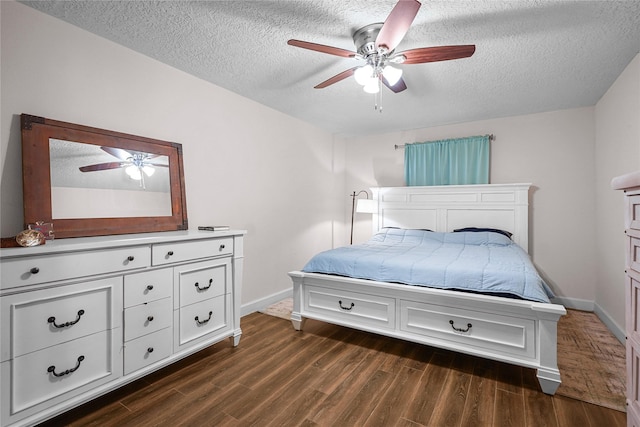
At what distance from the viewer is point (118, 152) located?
2.31m

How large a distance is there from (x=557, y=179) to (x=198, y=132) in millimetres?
4238

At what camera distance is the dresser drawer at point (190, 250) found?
2.02 meters

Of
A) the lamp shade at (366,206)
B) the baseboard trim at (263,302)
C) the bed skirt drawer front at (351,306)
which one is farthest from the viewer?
the lamp shade at (366,206)

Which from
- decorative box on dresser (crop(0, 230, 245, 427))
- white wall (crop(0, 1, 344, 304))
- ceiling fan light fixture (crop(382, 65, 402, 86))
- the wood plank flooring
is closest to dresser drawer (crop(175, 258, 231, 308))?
decorative box on dresser (crop(0, 230, 245, 427))

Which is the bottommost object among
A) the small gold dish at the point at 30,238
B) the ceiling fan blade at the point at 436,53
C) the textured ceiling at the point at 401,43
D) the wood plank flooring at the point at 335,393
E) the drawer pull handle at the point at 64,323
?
the wood plank flooring at the point at 335,393

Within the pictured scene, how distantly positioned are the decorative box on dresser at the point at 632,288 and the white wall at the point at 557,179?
123 inches

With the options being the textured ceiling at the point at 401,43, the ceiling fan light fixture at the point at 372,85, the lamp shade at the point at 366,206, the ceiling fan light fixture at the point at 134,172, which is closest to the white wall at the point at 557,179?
the textured ceiling at the point at 401,43

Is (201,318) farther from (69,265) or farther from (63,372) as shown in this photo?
(69,265)

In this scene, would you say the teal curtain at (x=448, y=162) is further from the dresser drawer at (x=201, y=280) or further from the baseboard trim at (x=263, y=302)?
the dresser drawer at (x=201, y=280)

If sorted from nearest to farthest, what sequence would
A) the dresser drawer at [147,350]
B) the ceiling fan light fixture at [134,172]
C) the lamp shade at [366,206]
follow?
the dresser drawer at [147,350]
the ceiling fan light fixture at [134,172]
the lamp shade at [366,206]

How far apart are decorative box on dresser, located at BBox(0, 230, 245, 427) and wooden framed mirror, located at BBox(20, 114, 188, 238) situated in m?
0.22

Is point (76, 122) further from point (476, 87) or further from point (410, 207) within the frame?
point (410, 207)

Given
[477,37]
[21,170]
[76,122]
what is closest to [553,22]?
[477,37]

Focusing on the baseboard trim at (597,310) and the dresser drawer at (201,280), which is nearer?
the dresser drawer at (201,280)
